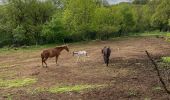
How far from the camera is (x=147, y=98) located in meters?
12.9

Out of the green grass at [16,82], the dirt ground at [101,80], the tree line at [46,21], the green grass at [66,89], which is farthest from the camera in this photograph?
the tree line at [46,21]

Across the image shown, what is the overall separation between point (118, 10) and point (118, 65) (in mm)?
54688

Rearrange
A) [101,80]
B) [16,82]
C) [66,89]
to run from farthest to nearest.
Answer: [16,82] < [101,80] < [66,89]

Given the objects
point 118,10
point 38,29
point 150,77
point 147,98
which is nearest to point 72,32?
point 38,29

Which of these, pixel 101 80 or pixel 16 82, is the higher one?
pixel 101 80

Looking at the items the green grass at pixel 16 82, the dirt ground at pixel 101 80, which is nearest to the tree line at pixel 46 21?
the dirt ground at pixel 101 80

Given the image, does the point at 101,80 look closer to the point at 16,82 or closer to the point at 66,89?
the point at 66,89

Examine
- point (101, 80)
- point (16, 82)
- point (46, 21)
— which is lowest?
point (16, 82)

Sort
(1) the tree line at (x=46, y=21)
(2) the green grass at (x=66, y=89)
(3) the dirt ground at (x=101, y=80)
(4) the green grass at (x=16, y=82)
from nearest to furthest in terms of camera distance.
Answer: (3) the dirt ground at (x=101, y=80)
(2) the green grass at (x=66, y=89)
(4) the green grass at (x=16, y=82)
(1) the tree line at (x=46, y=21)

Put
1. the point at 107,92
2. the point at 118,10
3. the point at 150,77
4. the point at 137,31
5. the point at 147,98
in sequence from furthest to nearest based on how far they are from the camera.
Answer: the point at 137,31 → the point at 118,10 → the point at 150,77 → the point at 107,92 → the point at 147,98

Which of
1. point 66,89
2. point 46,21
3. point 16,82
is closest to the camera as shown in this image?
point 66,89

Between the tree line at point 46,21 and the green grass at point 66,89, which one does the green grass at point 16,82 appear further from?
the tree line at point 46,21

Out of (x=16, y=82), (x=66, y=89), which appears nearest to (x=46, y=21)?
(x=16, y=82)

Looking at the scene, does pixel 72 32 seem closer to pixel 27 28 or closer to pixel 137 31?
pixel 27 28
